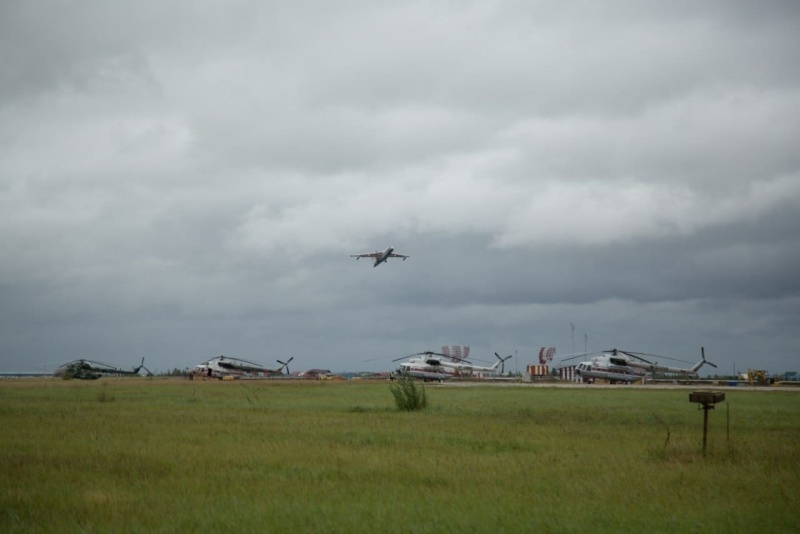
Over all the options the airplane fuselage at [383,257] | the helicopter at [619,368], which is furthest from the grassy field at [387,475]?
the helicopter at [619,368]

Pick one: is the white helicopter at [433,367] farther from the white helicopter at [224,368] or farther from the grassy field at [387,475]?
the grassy field at [387,475]

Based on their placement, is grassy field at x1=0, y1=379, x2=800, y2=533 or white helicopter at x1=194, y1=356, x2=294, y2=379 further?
white helicopter at x1=194, y1=356, x2=294, y2=379

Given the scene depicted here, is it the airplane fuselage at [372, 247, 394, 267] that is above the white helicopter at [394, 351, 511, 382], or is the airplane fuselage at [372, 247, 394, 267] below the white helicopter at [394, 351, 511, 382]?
above

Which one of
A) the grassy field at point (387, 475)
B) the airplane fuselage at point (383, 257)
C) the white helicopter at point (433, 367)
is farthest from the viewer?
the white helicopter at point (433, 367)

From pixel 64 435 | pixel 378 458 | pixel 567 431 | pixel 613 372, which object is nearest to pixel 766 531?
pixel 378 458

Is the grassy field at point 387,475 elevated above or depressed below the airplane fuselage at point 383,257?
below

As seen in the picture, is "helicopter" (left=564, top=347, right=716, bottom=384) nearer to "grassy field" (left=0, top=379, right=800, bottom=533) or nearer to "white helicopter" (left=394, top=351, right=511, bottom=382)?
"white helicopter" (left=394, top=351, right=511, bottom=382)

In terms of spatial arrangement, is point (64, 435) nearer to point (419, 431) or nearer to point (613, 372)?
point (419, 431)

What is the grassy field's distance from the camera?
11.1 meters

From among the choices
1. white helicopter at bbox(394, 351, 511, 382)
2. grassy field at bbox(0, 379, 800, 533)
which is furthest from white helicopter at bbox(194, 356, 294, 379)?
grassy field at bbox(0, 379, 800, 533)

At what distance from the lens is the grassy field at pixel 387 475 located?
11.1 metres

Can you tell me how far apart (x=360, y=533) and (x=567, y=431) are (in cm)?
1361

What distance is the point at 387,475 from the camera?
1462 centimetres

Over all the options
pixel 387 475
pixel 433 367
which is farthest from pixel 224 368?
pixel 387 475
